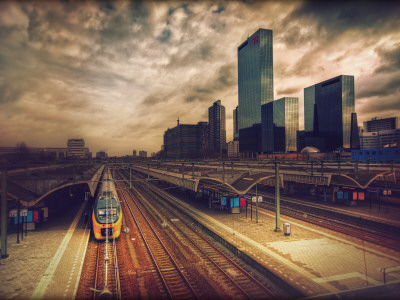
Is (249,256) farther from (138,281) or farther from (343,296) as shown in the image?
(138,281)

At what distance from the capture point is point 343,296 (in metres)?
10.1

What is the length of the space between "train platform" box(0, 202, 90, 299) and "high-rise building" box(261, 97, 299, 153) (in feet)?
595

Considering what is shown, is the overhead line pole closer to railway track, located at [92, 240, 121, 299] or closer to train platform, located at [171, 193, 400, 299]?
railway track, located at [92, 240, 121, 299]

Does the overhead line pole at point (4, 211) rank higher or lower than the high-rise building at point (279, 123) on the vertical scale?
lower

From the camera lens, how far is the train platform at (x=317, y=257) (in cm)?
1091

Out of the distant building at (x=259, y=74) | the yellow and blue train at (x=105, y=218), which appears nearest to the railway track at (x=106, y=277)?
the yellow and blue train at (x=105, y=218)

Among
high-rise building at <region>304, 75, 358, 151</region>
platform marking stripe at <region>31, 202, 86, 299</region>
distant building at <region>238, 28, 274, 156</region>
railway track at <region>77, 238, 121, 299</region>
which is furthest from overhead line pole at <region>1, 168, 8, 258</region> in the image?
high-rise building at <region>304, 75, 358, 151</region>

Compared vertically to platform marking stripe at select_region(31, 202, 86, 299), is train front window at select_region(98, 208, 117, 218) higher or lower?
higher

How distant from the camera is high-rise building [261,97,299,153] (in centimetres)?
18912

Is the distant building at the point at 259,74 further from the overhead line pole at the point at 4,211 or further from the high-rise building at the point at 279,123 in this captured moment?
the overhead line pole at the point at 4,211

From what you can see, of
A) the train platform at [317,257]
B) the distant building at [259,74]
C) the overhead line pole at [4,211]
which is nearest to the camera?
the train platform at [317,257]

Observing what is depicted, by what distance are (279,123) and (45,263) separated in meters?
194

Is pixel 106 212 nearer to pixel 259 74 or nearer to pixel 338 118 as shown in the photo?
pixel 259 74

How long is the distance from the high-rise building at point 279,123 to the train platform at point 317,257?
562ft
